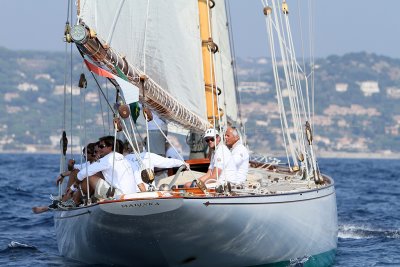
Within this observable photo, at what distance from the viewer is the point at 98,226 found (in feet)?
46.9

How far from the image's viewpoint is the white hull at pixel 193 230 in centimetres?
1380

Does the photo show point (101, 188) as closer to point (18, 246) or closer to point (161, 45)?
point (161, 45)

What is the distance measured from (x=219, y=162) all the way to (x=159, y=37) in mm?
1707

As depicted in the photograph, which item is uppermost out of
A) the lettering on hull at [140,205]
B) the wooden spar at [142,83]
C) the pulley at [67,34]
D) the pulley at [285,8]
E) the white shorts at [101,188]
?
the pulley at [285,8]

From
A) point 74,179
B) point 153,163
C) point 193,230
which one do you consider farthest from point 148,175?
point 74,179

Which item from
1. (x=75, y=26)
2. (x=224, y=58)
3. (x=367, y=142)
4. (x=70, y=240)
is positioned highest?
(x=367, y=142)

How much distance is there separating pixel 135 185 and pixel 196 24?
3.36 metres

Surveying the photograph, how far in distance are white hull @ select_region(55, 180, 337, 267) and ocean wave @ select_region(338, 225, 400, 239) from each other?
5.60m

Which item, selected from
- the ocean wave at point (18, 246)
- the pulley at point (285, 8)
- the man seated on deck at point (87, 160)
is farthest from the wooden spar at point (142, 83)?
the ocean wave at point (18, 246)

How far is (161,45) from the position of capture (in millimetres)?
15742

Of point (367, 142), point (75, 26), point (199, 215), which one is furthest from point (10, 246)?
point (367, 142)

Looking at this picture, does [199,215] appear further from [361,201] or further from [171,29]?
[361,201]

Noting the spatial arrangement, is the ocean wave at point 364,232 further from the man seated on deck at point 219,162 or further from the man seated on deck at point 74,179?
the man seated on deck at point 74,179

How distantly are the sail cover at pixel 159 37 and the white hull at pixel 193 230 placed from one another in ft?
6.12
